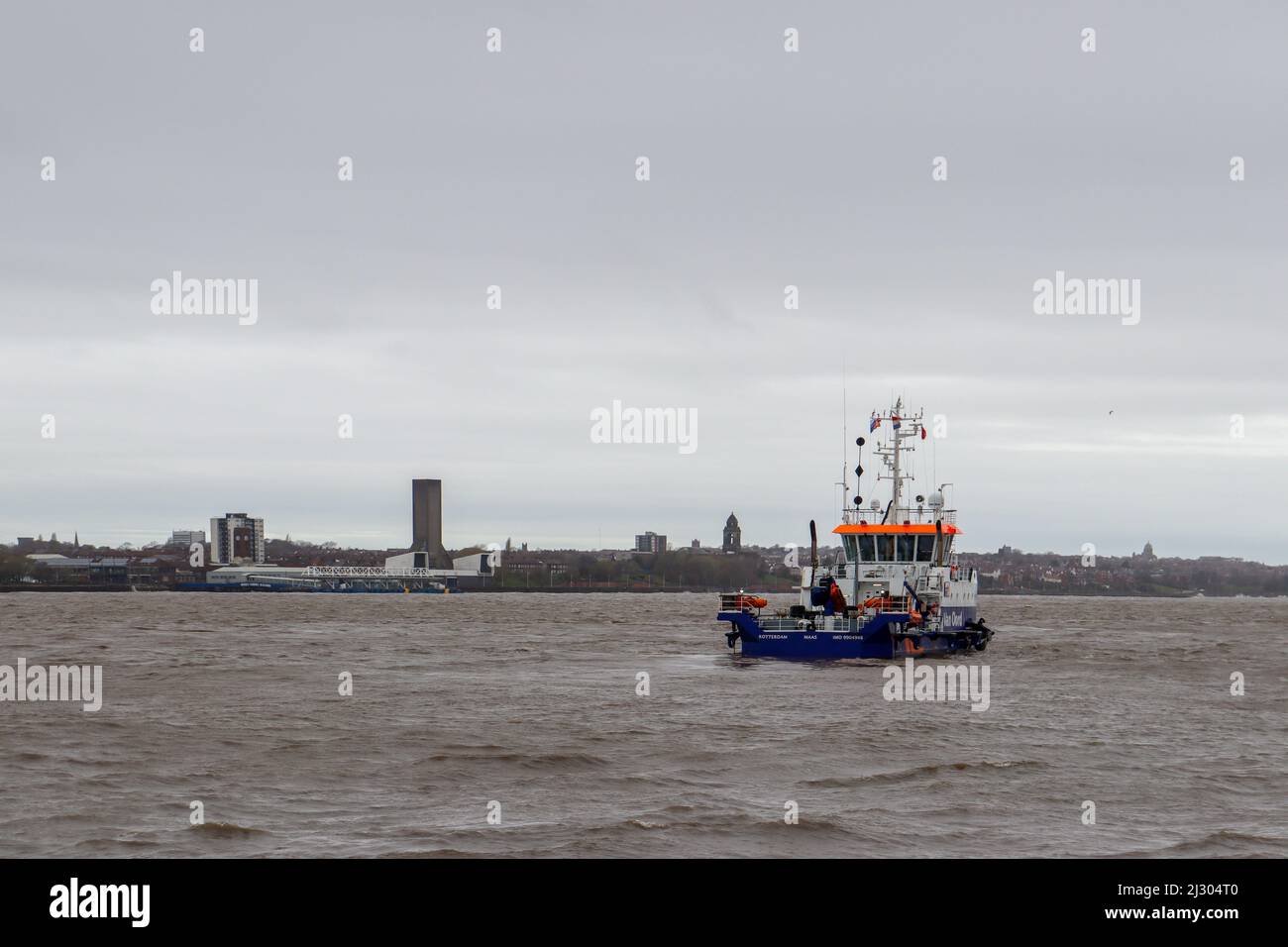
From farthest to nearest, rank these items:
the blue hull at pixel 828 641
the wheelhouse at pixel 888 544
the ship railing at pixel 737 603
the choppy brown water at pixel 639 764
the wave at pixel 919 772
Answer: the wheelhouse at pixel 888 544
the ship railing at pixel 737 603
the blue hull at pixel 828 641
the wave at pixel 919 772
the choppy brown water at pixel 639 764

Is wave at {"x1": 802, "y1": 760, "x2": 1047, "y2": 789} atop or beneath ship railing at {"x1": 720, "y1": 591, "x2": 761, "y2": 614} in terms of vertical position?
beneath

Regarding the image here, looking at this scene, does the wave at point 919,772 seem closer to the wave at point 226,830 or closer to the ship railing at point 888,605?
the wave at point 226,830

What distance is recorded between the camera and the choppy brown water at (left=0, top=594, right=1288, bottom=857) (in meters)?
21.0

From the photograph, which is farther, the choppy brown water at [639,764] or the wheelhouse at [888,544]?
the wheelhouse at [888,544]

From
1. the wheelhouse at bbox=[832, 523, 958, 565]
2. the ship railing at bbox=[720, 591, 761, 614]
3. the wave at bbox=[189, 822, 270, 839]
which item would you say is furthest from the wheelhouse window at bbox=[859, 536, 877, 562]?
the wave at bbox=[189, 822, 270, 839]

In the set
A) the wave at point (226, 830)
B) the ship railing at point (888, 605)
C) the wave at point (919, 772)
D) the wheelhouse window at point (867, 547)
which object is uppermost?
Answer: the wheelhouse window at point (867, 547)

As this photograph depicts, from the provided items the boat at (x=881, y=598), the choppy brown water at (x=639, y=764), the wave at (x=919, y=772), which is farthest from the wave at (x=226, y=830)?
the boat at (x=881, y=598)

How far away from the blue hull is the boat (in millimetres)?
42

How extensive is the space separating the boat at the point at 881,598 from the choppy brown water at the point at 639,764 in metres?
1.75

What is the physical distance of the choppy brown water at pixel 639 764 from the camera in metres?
21.0

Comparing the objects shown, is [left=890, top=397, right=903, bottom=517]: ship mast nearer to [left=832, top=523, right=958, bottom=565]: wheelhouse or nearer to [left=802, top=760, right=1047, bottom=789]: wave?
[left=832, top=523, right=958, bottom=565]: wheelhouse

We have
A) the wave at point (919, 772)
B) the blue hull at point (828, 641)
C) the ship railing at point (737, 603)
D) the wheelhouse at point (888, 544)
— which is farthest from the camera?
the wheelhouse at point (888, 544)
